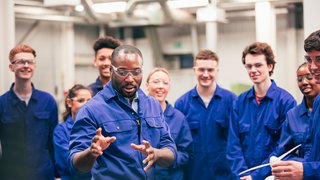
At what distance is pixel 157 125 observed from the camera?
273 cm

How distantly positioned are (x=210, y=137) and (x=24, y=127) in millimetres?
1381

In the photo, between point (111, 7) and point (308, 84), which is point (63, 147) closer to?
point (308, 84)

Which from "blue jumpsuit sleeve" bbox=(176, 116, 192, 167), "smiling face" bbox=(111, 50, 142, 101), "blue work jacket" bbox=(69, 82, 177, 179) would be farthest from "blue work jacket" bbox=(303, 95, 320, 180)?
"blue jumpsuit sleeve" bbox=(176, 116, 192, 167)

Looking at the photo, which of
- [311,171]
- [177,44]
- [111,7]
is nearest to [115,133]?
[311,171]

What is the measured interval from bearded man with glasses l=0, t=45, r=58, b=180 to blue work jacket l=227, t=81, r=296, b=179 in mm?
1417

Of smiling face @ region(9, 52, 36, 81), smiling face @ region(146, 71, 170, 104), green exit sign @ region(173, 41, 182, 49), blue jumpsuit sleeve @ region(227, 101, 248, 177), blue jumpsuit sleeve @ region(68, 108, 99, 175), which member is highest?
green exit sign @ region(173, 41, 182, 49)

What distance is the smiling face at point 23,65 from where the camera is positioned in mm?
3906

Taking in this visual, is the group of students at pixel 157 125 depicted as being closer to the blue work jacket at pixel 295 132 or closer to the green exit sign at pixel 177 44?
the blue work jacket at pixel 295 132

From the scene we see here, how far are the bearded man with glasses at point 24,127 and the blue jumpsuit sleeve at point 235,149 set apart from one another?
4.54 feet

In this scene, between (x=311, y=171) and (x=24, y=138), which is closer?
(x=311, y=171)

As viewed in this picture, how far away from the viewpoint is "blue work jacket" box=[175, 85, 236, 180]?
3832 mm

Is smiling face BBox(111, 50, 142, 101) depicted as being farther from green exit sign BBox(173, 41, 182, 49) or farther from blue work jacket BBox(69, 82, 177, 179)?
green exit sign BBox(173, 41, 182, 49)

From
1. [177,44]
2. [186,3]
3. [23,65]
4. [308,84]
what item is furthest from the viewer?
[177,44]

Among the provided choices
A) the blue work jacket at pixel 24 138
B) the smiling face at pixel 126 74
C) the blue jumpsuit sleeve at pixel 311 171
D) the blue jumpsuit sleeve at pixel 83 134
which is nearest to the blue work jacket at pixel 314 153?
the blue jumpsuit sleeve at pixel 311 171
